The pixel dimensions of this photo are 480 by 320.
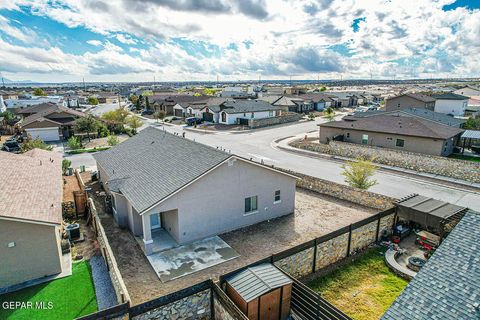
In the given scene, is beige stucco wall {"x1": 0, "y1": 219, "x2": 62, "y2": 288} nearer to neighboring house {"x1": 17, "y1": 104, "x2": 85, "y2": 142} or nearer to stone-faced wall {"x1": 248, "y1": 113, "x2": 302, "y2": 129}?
neighboring house {"x1": 17, "y1": 104, "x2": 85, "y2": 142}

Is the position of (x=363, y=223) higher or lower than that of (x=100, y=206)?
higher

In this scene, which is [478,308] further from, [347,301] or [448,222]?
[448,222]

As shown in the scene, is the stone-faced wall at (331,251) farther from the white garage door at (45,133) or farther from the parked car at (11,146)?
the white garage door at (45,133)

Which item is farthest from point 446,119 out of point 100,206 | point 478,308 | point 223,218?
point 100,206

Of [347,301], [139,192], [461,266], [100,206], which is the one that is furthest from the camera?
[100,206]

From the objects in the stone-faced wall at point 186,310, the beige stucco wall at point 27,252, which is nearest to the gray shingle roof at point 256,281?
the stone-faced wall at point 186,310

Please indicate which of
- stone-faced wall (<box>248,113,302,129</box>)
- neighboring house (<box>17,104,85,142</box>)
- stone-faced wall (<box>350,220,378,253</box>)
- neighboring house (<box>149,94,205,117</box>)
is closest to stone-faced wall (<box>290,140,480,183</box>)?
stone-faced wall (<box>350,220,378,253</box>)
